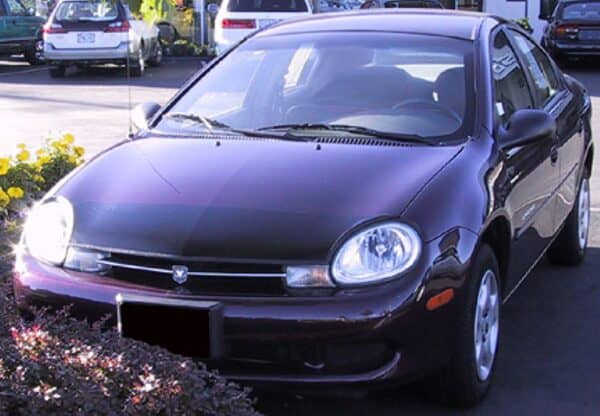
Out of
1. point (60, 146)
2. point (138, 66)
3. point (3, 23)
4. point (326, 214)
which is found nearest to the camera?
point (326, 214)

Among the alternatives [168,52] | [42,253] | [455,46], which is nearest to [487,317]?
[455,46]

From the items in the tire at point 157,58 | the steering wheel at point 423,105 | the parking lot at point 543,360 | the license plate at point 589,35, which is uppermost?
the steering wheel at point 423,105

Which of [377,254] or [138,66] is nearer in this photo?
[377,254]

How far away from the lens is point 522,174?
4.65 m

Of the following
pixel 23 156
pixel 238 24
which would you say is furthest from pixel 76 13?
pixel 23 156

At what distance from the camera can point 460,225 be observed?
153 inches

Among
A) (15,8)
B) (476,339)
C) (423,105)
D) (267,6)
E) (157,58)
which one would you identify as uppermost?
(423,105)

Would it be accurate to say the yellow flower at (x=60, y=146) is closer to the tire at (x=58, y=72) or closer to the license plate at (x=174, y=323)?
the license plate at (x=174, y=323)

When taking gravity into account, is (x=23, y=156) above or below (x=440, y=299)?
below

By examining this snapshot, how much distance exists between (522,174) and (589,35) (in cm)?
1563

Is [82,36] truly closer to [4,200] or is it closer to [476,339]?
[4,200]

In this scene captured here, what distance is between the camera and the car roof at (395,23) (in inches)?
201

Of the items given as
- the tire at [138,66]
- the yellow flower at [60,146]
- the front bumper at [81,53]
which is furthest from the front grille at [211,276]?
the tire at [138,66]

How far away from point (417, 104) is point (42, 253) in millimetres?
1835
